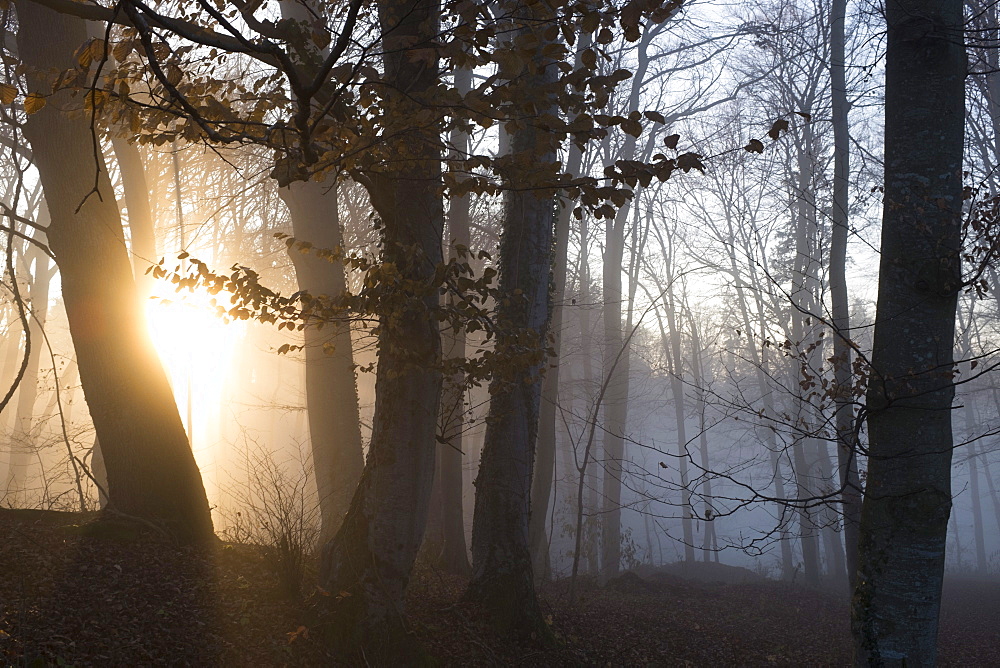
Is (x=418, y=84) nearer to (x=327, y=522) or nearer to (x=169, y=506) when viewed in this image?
(x=169, y=506)

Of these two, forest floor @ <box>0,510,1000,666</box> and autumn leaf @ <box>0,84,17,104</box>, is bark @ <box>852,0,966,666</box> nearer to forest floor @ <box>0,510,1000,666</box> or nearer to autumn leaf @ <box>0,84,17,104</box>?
forest floor @ <box>0,510,1000,666</box>

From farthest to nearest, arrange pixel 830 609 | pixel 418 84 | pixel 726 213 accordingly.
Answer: pixel 726 213, pixel 830 609, pixel 418 84

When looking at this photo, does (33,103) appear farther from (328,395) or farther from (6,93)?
(328,395)

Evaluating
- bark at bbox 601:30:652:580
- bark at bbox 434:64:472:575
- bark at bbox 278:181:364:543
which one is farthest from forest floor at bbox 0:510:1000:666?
bark at bbox 601:30:652:580

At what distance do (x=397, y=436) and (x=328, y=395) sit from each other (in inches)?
188

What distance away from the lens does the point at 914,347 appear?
14.0ft

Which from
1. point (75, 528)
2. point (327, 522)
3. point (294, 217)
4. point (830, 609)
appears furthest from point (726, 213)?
point (75, 528)

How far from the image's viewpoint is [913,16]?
440 centimetres

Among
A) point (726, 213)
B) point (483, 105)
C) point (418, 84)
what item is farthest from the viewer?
point (726, 213)

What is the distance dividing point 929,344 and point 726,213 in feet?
58.7

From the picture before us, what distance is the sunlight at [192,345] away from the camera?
629 cm

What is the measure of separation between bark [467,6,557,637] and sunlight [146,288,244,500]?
8.72 feet

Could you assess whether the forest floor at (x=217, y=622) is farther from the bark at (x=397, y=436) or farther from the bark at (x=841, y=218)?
the bark at (x=841, y=218)

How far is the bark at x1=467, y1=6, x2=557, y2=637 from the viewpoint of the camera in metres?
6.38
